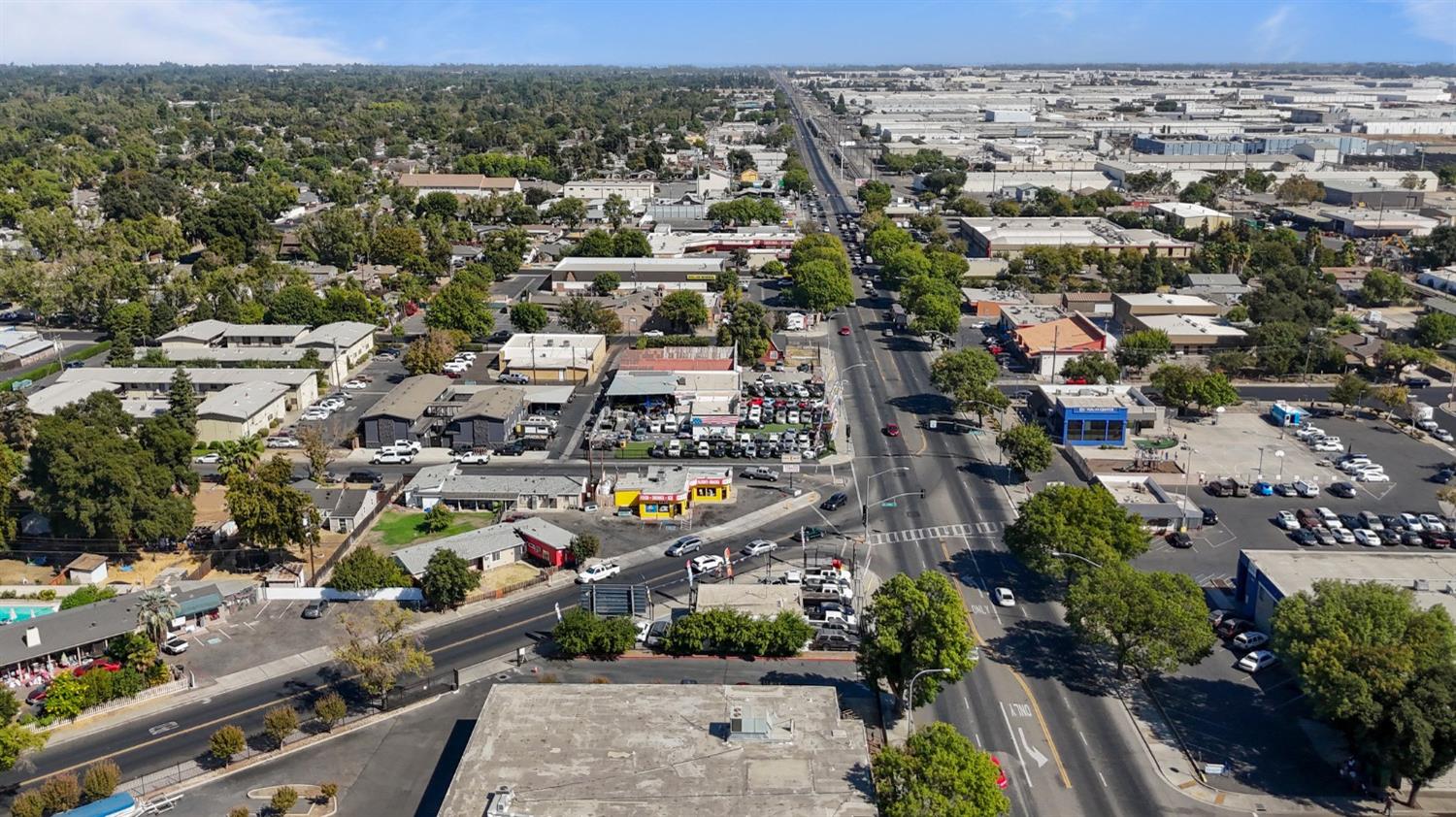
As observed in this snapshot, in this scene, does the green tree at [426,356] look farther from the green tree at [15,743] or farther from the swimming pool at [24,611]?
the green tree at [15,743]

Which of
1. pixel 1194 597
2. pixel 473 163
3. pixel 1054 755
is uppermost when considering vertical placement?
pixel 473 163

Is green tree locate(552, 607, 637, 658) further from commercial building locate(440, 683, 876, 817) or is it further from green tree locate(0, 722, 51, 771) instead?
green tree locate(0, 722, 51, 771)

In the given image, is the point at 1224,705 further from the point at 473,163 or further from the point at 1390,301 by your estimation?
the point at 473,163

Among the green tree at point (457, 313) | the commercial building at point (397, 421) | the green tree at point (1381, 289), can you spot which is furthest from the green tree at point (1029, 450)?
the green tree at point (1381, 289)

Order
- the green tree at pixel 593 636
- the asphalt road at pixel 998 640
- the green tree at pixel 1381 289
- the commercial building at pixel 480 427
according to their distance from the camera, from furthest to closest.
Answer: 1. the green tree at pixel 1381 289
2. the commercial building at pixel 480 427
3. the green tree at pixel 593 636
4. the asphalt road at pixel 998 640

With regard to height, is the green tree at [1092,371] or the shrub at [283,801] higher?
the green tree at [1092,371]

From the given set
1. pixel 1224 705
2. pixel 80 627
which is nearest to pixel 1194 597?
pixel 1224 705

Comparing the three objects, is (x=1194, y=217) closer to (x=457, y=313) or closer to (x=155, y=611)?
(x=457, y=313)
